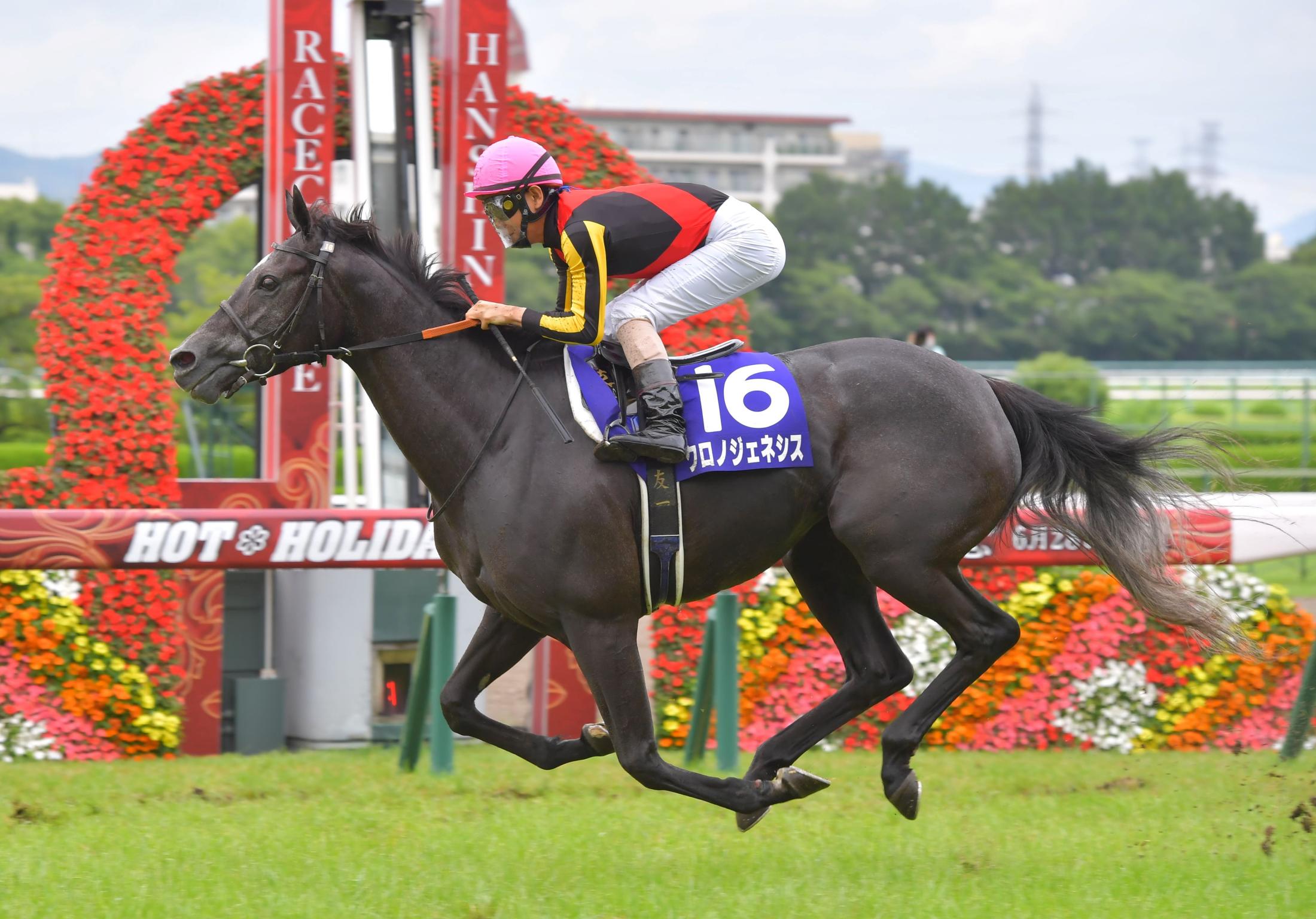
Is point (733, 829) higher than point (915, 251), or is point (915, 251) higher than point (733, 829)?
point (915, 251)

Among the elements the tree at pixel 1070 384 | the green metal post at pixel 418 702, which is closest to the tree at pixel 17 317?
the tree at pixel 1070 384

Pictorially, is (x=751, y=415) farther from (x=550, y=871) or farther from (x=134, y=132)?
(x=134, y=132)

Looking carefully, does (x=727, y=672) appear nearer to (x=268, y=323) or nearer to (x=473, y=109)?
(x=268, y=323)

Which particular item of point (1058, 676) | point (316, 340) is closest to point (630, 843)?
point (316, 340)

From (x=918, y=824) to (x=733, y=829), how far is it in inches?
27.5

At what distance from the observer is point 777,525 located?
4.73 meters

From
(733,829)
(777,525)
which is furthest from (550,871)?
(777,525)

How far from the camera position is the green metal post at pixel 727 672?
6484 millimetres

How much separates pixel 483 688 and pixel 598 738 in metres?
0.41

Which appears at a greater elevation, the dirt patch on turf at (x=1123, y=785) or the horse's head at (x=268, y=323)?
the horse's head at (x=268, y=323)

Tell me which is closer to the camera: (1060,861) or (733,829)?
(1060,861)

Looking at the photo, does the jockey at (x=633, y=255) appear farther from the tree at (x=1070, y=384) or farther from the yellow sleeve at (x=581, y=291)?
the tree at (x=1070, y=384)

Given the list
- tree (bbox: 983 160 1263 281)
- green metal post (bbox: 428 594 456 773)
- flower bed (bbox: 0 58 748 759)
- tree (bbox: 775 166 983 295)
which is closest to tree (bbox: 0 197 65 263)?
tree (bbox: 775 166 983 295)

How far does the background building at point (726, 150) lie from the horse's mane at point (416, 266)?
96.8 m
